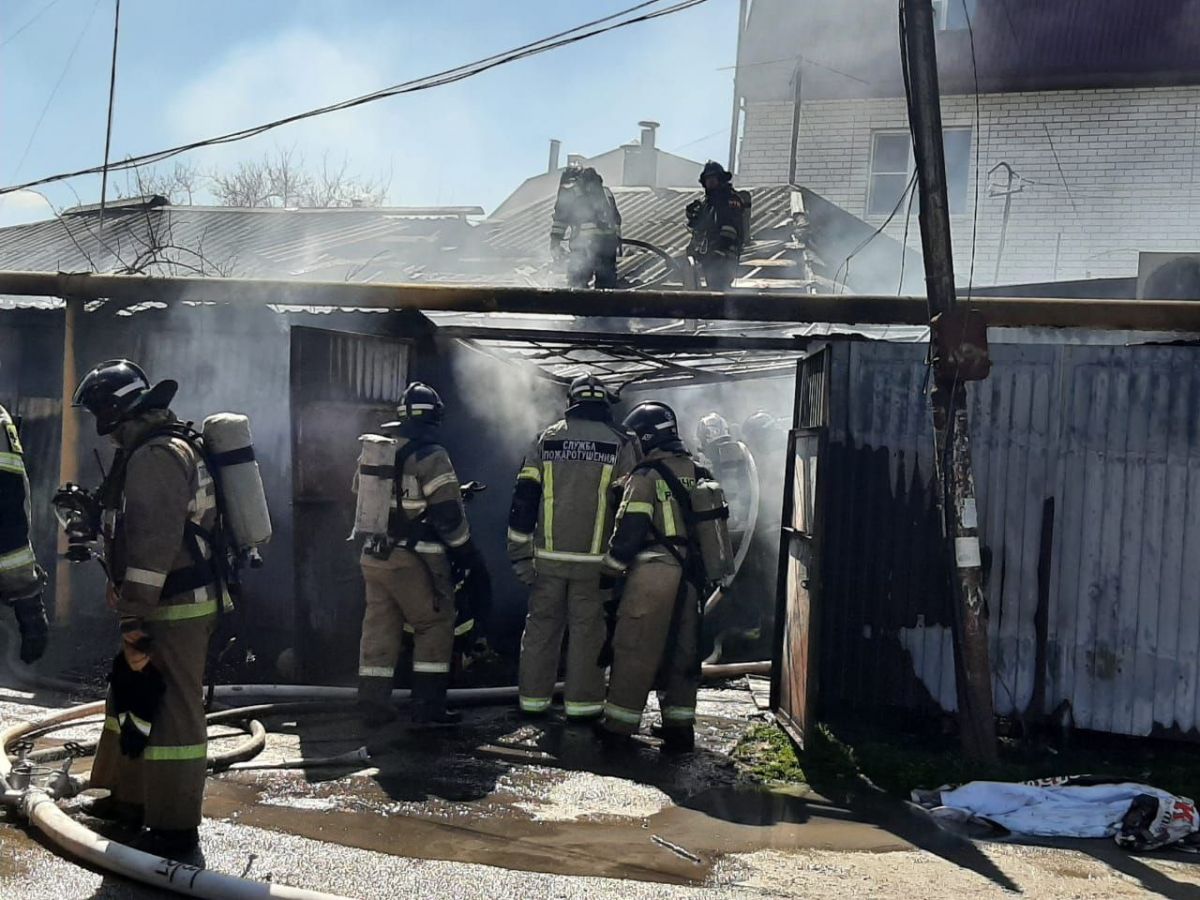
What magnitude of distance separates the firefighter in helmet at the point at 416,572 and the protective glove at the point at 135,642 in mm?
2636

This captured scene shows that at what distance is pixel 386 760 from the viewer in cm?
657

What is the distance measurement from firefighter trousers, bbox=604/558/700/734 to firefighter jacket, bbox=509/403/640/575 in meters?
0.43

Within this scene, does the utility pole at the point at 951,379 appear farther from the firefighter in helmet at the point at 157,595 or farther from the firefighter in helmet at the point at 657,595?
the firefighter in helmet at the point at 157,595

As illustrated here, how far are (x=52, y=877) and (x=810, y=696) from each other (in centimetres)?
389

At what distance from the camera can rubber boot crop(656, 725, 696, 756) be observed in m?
7.18

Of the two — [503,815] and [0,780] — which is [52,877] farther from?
[503,815]

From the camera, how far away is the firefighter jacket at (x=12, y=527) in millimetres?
5117

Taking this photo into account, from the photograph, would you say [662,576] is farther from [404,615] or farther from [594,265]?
[594,265]

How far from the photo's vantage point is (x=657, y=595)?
727cm

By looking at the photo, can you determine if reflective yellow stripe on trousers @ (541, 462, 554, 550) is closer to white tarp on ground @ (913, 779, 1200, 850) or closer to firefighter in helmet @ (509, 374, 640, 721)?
firefighter in helmet @ (509, 374, 640, 721)

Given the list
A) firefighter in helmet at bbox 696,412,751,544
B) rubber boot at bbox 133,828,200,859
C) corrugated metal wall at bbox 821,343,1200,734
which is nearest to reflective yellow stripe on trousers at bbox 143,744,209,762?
rubber boot at bbox 133,828,200,859

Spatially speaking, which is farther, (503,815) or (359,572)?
(359,572)

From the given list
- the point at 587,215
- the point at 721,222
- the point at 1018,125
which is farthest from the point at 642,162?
the point at 721,222

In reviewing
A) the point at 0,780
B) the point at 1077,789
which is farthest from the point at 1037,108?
the point at 0,780
